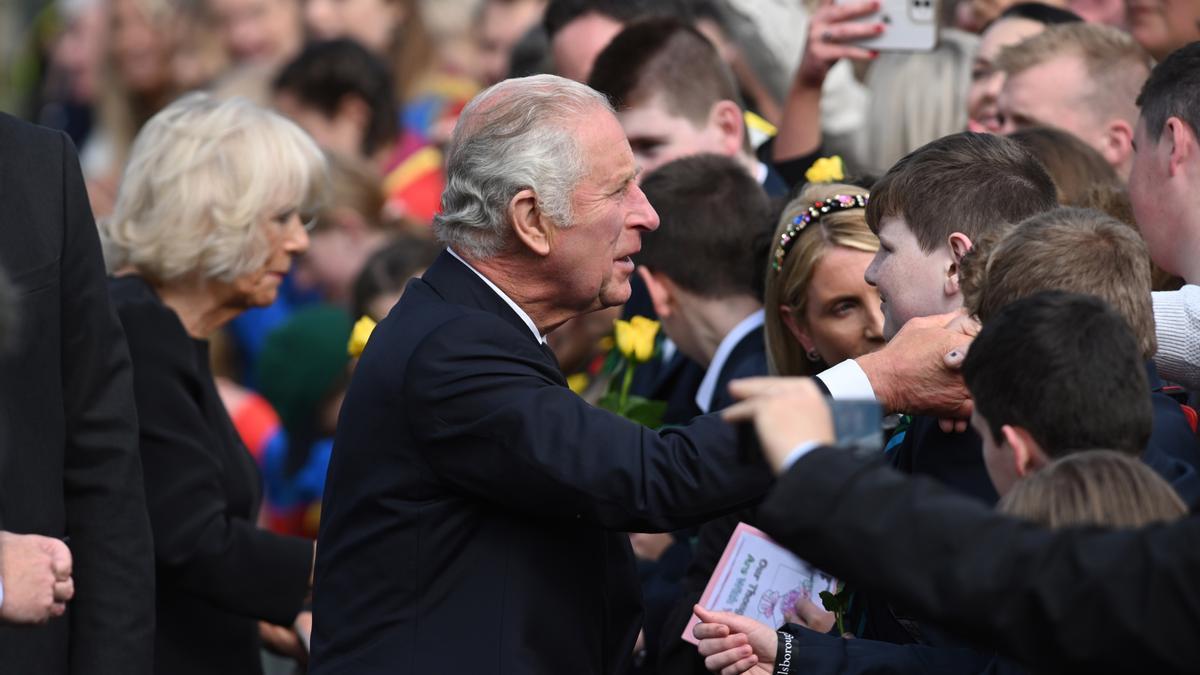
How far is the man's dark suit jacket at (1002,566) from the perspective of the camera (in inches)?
86.3

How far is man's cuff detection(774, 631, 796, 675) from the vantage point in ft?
11.1

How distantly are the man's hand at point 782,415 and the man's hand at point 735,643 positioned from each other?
989 millimetres

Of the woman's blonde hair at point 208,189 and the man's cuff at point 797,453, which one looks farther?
the woman's blonde hair at point 208,189

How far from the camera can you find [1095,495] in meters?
2.47

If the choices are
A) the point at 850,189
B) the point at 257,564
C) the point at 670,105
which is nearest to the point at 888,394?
the point at 850,189

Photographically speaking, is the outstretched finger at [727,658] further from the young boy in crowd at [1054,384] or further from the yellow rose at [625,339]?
the yellow rose at [625,339]

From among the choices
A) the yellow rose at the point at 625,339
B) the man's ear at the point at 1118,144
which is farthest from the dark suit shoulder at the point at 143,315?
the man's ear at the point at 1118,144

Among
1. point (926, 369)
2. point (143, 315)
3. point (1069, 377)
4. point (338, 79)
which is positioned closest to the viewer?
point (1069, 377)

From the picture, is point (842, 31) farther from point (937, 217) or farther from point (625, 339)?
point (937, 217)

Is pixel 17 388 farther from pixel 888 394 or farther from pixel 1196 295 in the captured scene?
pixel 1196 295

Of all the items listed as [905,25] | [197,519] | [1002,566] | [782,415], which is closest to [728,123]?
[905,25]

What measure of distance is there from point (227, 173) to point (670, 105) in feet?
5.28

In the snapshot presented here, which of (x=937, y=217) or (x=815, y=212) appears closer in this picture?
(x=937, y=217)

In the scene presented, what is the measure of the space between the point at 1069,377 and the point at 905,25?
3.15m
